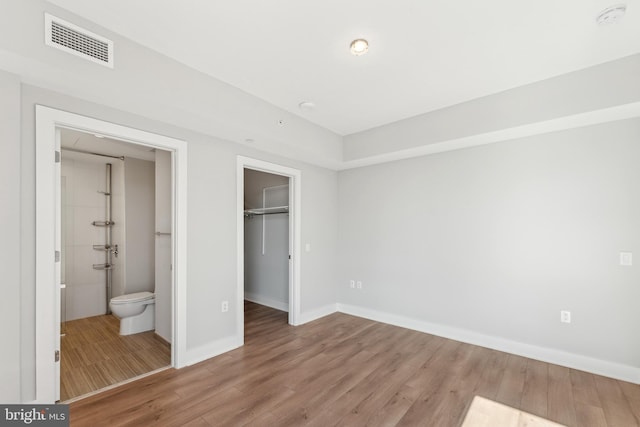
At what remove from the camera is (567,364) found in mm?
2883

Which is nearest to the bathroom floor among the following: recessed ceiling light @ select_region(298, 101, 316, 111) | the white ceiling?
the white ceiling

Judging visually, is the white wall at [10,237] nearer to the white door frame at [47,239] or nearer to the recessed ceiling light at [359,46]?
the white door frame at [47,239]

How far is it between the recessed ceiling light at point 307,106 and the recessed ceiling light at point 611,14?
242 centimetres

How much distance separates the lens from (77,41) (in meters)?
1.90

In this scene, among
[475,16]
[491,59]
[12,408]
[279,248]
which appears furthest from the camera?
[279,248]

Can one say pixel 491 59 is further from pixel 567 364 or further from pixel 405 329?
pixel 405 329

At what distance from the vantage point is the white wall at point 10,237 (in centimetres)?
183

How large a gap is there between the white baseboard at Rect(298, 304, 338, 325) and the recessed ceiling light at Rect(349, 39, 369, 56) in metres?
3.43

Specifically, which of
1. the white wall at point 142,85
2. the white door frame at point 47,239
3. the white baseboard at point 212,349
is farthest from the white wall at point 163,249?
the white door frame at point 47,239

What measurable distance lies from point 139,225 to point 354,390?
13.9ft

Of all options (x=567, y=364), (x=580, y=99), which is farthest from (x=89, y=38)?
(x=567, y=364)

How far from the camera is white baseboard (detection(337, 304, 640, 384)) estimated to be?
265cm

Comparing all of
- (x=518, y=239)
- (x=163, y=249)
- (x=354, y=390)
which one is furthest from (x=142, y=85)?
(x=518, y=239)

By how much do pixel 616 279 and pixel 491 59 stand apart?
7.90 ft
